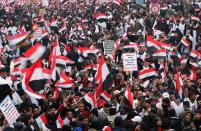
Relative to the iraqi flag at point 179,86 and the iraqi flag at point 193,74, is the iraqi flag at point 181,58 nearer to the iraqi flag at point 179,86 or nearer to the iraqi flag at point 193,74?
the iraqi flag at point 193,74

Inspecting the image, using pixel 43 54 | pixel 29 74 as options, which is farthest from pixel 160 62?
pixel 29 74

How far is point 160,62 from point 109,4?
17.7m

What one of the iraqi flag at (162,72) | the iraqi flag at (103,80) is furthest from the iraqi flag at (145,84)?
the iraqi flag at (103,80)

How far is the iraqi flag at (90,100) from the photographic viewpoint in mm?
13102

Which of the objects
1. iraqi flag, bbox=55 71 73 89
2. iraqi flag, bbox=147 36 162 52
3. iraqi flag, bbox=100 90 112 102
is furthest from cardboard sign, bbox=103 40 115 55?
iraqi flag, bbox=100 90 112 102

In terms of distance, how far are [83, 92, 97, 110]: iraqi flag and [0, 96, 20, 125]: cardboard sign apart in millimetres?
1951

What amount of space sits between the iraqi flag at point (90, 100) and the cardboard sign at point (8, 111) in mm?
1951

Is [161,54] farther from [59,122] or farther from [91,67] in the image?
[59,122]

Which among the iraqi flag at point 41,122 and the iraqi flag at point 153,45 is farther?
the iraqi flag at point 153,45

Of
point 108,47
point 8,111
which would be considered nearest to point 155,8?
point 108,47

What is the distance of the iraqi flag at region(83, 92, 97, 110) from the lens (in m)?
13.1

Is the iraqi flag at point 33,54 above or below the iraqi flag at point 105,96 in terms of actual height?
above

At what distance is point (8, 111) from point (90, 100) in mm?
2328

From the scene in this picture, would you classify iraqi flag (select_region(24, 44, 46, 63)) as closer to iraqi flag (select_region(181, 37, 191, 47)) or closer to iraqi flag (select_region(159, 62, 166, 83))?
iraqi flag (select_region(159, 62, 166, 83))
